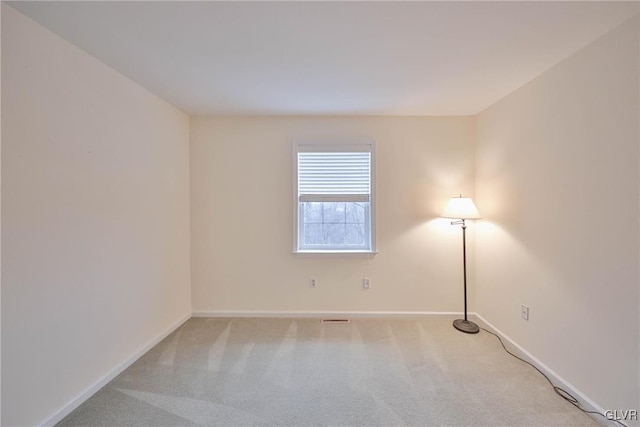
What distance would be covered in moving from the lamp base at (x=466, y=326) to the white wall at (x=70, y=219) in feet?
→ 9.62

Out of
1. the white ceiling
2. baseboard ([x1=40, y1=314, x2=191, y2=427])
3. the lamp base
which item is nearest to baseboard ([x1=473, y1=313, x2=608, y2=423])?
the lamp base

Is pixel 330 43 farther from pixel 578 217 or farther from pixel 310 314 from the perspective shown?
pixel 310 314

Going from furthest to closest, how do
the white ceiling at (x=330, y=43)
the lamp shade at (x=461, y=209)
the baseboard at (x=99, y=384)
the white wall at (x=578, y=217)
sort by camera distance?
the lamp shade at (x=461, y=209) < the baseboard at (x=99, y=384) < the white wall at (x=578, y=217) < the white ceiling at (x=330, y=43)

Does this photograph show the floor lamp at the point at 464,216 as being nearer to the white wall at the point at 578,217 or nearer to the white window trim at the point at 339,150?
the white wall at the point at 578,217

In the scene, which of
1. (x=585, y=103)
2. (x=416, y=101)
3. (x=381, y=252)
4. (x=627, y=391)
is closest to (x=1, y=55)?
(x=416, y=101)

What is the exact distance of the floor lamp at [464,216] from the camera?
2.60m

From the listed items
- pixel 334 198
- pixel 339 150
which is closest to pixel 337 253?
pixel 334 198

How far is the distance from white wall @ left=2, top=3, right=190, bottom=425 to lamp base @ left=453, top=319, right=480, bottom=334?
2933mm

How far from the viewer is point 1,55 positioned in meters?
1.32

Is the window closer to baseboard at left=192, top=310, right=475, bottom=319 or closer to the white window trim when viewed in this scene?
the white window trim

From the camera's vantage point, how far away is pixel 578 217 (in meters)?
1.73

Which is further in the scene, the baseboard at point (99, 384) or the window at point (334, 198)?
the window at point (334, 198)

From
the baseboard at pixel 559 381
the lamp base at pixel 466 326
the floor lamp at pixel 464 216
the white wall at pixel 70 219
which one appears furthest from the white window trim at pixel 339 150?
the baseboard at pixel 559 381

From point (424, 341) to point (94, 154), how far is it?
9.96ft
